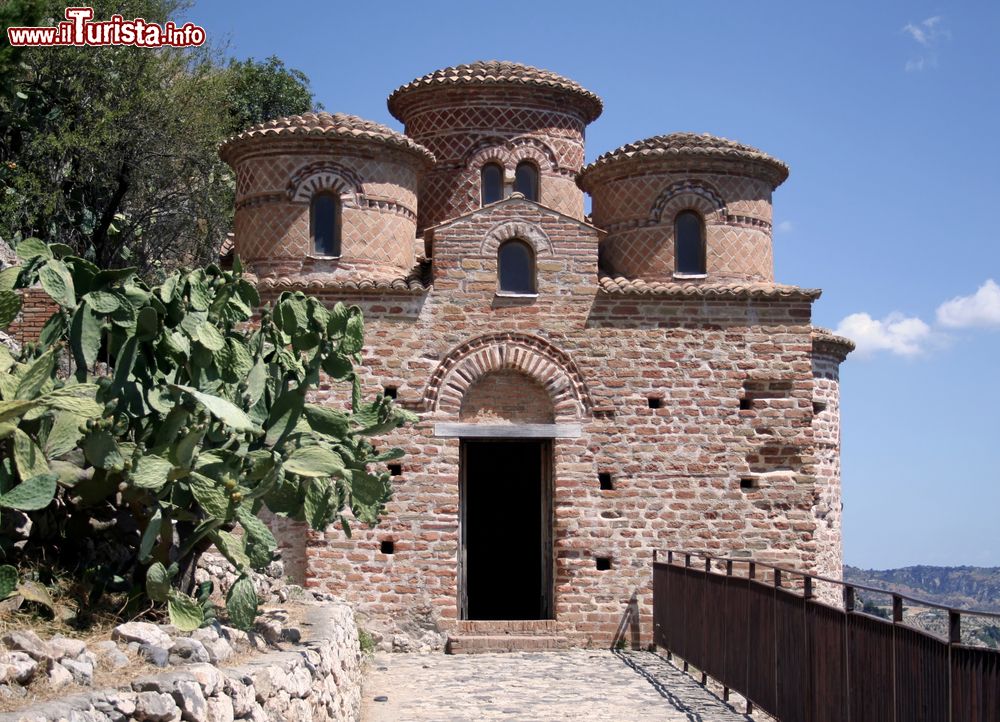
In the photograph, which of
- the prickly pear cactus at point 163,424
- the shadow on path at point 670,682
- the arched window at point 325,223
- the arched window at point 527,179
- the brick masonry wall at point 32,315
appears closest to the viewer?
the prickly pear cactus at point 163,424

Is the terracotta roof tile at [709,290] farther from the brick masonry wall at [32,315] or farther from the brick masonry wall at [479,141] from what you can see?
the brick masonry wall at [32,315]

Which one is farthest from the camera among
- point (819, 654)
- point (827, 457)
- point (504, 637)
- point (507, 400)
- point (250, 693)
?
point (827, 457)

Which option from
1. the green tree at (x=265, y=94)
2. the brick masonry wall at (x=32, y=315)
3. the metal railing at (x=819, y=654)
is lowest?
the metal railing at (x=819, y=654)

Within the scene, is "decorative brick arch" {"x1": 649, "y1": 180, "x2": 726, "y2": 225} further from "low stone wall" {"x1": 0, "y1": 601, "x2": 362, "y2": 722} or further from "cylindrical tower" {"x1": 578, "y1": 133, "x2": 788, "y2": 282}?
"low stone wall" {"x1": 0, "y1": 601, "x2": 362, "y2": 722}

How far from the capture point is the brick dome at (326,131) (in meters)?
16.1

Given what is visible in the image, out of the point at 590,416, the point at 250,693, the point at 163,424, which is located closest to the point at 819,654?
the point at 250,693

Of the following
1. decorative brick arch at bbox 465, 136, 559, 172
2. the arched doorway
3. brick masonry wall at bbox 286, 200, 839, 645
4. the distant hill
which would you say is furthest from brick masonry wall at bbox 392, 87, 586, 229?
the distant hill

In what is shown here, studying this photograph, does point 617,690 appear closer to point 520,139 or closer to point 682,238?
point 682,238

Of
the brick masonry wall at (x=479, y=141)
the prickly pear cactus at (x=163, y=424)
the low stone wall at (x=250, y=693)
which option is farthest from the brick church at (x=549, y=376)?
the prickly pear cactus at (x=163, y=424)

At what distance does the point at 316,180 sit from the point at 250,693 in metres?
10.1

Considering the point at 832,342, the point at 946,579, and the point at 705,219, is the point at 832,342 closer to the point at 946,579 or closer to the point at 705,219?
the point at 705,219

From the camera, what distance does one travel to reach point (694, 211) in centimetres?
1692

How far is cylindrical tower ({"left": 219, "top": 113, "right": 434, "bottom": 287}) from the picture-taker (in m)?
16.2

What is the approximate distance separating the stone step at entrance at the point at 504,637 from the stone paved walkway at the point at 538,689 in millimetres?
194
